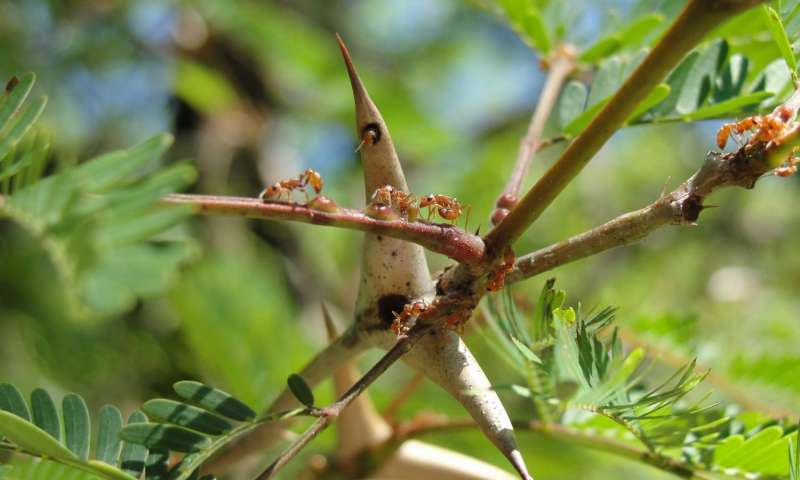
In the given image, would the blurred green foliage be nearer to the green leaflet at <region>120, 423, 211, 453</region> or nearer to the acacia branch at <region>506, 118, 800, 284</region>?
the acacia branch at <region>506, 118, 800, 284</region>

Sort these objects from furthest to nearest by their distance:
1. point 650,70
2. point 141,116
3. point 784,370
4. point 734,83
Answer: point 141,116, point 784,370, point 734,83, point 650,70

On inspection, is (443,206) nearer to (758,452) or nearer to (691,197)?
(691,197)

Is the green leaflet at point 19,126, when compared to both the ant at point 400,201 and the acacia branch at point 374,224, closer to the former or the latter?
the acacia branch at point 374,224

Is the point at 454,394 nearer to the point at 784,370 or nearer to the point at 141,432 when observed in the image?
the point at 141,432

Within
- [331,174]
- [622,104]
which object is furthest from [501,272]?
[331,174]

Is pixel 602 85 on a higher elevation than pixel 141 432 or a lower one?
higher

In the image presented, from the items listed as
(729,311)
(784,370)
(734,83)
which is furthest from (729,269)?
(734,83)
